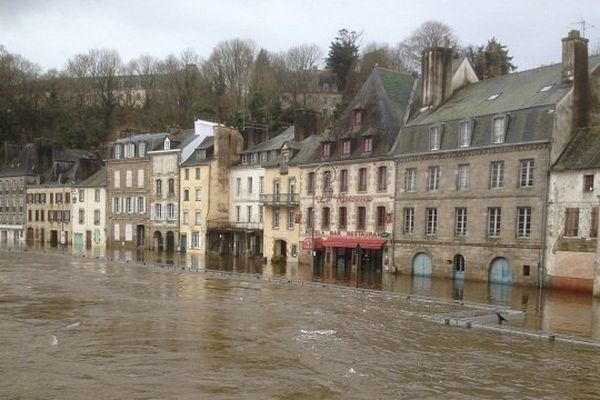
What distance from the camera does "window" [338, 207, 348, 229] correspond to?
4028 centimetres

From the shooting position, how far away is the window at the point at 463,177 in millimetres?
33400

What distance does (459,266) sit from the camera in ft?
111

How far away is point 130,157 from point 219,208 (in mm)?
12905

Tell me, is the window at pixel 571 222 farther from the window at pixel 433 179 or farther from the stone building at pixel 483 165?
the window at pixel 433 179

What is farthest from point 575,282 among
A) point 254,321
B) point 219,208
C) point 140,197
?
point 140,197

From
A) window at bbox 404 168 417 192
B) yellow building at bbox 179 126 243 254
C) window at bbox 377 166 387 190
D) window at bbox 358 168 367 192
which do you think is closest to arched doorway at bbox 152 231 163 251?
yellow building at bbox 179 126 243 254

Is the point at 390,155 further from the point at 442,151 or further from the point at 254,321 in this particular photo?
the point at 254,321

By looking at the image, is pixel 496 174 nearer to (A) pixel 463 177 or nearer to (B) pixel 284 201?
(A) pixel 463 177

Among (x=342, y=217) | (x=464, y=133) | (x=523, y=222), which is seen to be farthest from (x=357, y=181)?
(x=523, y=222)

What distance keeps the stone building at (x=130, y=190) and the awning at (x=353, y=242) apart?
23.3 meters

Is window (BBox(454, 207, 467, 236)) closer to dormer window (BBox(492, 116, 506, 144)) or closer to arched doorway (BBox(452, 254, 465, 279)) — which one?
arched doorway (BBox(452, 254, 465, 279))

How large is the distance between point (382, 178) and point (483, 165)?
713cm

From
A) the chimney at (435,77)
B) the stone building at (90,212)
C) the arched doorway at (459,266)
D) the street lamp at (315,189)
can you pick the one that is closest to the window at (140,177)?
the stone building at (90,212)

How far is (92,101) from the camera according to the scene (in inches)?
3381
